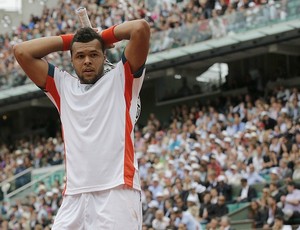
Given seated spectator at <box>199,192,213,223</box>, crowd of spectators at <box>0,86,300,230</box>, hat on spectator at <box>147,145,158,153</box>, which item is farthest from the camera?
hat on spectator at <box>147,145,158,153</box>

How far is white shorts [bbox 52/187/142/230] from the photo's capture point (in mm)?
5191

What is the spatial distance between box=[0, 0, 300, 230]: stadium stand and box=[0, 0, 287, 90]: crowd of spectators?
4 cm

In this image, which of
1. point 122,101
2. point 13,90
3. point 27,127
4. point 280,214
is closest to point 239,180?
point 280,214

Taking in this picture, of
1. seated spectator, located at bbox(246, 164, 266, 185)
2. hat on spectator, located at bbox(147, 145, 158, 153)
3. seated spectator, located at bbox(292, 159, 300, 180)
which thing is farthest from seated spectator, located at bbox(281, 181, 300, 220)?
hat on spectator, located at bbox(147, 145, 158, 153)

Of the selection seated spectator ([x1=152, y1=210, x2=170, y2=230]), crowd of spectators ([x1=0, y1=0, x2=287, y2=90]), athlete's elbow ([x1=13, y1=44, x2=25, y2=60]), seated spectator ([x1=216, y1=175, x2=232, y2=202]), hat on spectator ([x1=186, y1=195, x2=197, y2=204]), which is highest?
crowd of spectators ([x1=0, y1=0, x2=287, y2=90])

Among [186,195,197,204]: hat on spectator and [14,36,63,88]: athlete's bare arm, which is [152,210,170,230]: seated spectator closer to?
[186,195,197,204]: hat on spectator

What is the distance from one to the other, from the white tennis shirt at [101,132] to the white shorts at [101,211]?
0.05 metres

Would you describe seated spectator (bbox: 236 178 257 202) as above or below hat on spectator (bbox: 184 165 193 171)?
below

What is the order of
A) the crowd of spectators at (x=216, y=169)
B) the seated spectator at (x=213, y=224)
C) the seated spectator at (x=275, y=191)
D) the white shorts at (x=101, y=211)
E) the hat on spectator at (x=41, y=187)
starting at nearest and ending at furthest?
the white shorts at (x=101, y=211) < the seated spectator at (x=213, y=224) < the seated spectator at (x=275, y=191) < the crowd of spectators at (x=216, y=169) < the hat on spectator at (x=41, y=187)

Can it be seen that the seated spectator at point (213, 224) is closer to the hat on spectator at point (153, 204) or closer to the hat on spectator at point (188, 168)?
the hat on spectator at point (153, 204)

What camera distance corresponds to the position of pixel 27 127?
33.3 meters

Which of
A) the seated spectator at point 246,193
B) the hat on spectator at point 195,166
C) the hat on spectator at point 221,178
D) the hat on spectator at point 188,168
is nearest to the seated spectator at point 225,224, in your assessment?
the seated spectator at point 246,193

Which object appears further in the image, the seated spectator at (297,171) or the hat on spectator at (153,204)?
the hat on spectator at (153,204)

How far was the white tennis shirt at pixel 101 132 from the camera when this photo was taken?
527cm
